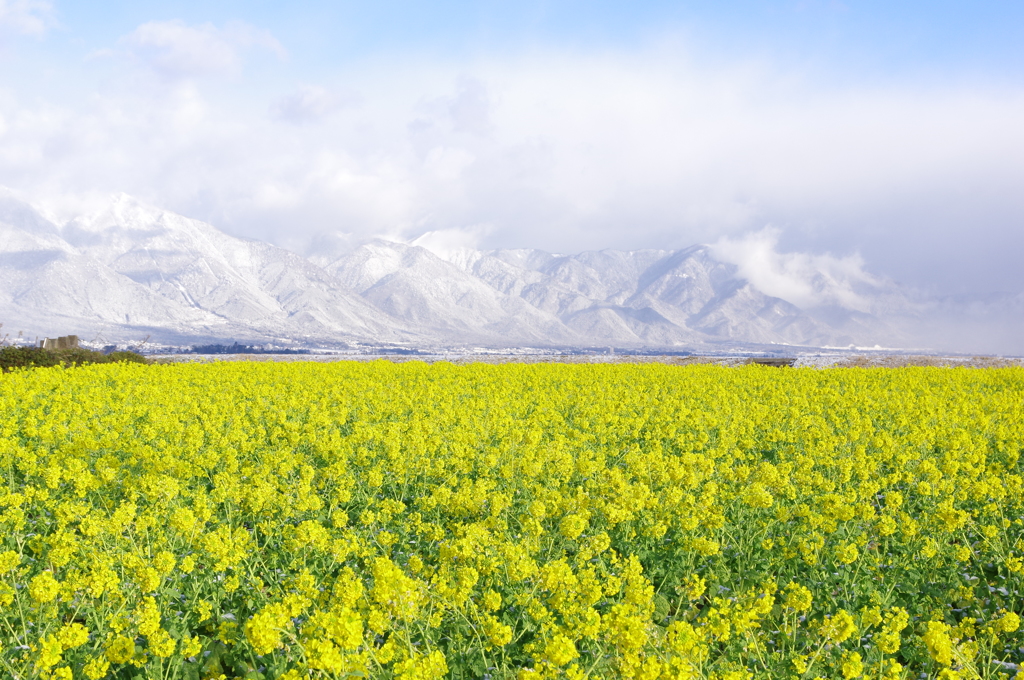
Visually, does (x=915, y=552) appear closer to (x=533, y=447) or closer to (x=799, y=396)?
(x=533, y=447)

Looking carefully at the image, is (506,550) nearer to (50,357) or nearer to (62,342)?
(50,357)

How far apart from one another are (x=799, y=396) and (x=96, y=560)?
15775 millimetres

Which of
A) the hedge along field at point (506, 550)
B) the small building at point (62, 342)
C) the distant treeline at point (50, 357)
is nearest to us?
the hedge along field at point (506, 550)

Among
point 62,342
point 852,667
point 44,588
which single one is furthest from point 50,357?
point 852,667

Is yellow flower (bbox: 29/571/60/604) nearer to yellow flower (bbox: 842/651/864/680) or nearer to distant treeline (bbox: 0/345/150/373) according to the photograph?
yellow flower (bbox: 842/651/864/680)

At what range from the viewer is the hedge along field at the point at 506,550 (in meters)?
4.69

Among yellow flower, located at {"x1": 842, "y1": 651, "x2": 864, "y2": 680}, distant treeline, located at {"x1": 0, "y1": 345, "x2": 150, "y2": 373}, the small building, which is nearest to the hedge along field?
yellow flower, located at {"x1": 842, "y1": 651, "x2": 864, "y2": 680}

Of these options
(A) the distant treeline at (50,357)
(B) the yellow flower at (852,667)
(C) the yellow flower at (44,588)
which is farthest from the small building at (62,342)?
(B) the yellow flower at (852,667)

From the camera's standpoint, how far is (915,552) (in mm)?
6969

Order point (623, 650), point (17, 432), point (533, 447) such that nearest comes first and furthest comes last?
point (623, 650)
point (533, 447)
point (17, 432)

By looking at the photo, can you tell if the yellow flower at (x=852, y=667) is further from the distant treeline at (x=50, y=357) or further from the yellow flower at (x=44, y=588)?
the distant treeline at (x=50, y=357)

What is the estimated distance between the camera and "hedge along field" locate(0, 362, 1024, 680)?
185 inches

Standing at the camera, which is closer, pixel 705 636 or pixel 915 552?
pixel 705 636

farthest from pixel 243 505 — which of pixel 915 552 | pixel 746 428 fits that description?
pixel 746 428
